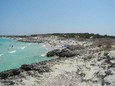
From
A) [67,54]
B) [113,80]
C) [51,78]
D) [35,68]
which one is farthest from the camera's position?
[67,54]

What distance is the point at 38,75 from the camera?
61.4 feet

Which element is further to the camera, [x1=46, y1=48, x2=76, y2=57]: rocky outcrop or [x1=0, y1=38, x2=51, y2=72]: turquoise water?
[x1=46, y1=48, x2=76, y2=57]: rocky outcrop

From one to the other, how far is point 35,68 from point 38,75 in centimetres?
226

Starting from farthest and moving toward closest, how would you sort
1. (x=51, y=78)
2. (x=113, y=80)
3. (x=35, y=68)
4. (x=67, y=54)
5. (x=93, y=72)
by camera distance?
(x=67, y=54) → (x=35, y=68) → (x=93, y=72) → (x=51, y=78) → (x=113, y=80)

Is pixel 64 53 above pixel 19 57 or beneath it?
above

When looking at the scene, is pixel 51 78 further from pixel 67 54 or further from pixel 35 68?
pixel 67 54

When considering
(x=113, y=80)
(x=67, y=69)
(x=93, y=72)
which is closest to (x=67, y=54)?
(x=67, y=69)

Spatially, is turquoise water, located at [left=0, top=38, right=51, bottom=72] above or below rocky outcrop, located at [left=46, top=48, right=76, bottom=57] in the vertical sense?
below

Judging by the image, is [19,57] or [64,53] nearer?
[64,53]

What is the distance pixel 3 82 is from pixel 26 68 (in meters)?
4.70

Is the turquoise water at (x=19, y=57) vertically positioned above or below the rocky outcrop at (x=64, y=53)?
below

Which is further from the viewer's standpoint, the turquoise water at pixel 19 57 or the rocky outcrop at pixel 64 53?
the rocky outcrop at pixel 64 53

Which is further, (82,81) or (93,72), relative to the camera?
(93,72)

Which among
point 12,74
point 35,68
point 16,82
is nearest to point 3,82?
point 16,82
